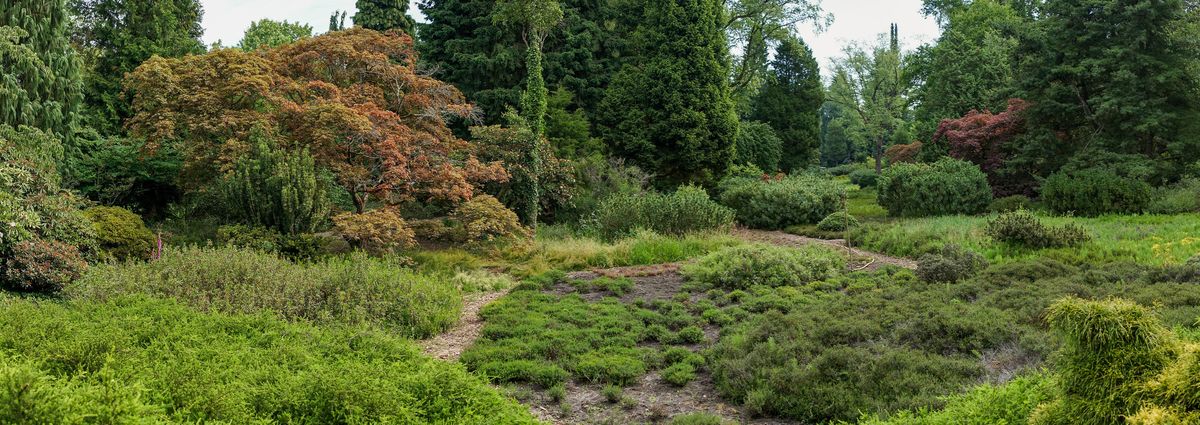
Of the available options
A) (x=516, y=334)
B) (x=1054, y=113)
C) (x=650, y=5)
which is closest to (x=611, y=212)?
(x=516, y=334)

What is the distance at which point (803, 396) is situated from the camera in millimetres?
5727

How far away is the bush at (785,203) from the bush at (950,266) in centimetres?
741

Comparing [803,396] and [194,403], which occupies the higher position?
[194,403]

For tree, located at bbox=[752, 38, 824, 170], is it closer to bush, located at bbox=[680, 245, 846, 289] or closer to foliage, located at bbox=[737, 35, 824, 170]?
foliage, located at bbox=[737, 35, 824, 170]

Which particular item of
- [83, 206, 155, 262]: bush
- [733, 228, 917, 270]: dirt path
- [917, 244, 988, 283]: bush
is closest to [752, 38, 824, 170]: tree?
[733, 228, 917, 270]: dirt path

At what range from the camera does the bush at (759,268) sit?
10547mm

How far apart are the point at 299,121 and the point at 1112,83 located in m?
18.0

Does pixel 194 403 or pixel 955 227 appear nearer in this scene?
pixel 194 403

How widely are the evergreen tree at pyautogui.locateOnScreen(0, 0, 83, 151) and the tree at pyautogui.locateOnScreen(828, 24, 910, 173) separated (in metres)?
33.6

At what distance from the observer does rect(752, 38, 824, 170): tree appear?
3562cm

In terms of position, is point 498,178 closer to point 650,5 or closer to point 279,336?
point 279,336

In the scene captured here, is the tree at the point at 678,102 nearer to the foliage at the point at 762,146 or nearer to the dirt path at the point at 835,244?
the dirt path at the point at 835,244

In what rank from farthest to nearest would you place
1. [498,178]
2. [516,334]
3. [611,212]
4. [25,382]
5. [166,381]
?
[611,212] → [498,178] → [516,334] → [166,381] → [25,382]

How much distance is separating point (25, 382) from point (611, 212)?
13.3 metres
